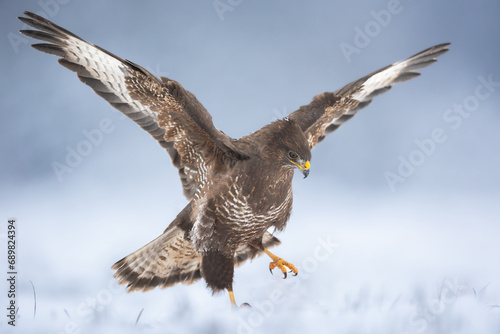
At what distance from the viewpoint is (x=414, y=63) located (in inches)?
220

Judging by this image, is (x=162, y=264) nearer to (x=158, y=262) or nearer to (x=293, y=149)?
(x=158, y=262)

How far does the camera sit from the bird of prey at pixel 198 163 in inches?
163

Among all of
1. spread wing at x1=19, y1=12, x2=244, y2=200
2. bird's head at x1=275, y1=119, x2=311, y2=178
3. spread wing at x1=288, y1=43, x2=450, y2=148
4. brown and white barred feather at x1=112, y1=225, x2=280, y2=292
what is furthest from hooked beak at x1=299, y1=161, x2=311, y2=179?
brown and white barred feather at x1=112, y1=225, x2=280, y2=292

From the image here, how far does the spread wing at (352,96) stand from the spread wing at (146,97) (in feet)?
4.26

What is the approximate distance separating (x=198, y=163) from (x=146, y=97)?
0.85m

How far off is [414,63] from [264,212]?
2845 mm

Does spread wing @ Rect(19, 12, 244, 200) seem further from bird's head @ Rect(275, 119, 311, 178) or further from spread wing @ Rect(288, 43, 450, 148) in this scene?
spread wing @ Rect(288, 43, 450, 148)

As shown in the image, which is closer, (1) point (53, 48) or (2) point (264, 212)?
(1) point (53, 48)

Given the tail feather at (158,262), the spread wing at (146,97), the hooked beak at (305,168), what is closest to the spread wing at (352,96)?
the hooked beak at (305,168)

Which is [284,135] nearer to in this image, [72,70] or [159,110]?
[159,110]

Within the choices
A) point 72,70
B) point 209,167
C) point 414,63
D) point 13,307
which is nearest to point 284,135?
point 209,167

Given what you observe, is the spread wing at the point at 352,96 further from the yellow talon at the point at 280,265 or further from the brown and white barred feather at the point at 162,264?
the brown and white barred feather at the point at 162,264

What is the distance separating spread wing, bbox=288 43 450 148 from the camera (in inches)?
210

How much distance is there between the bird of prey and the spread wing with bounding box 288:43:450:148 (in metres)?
0.91
